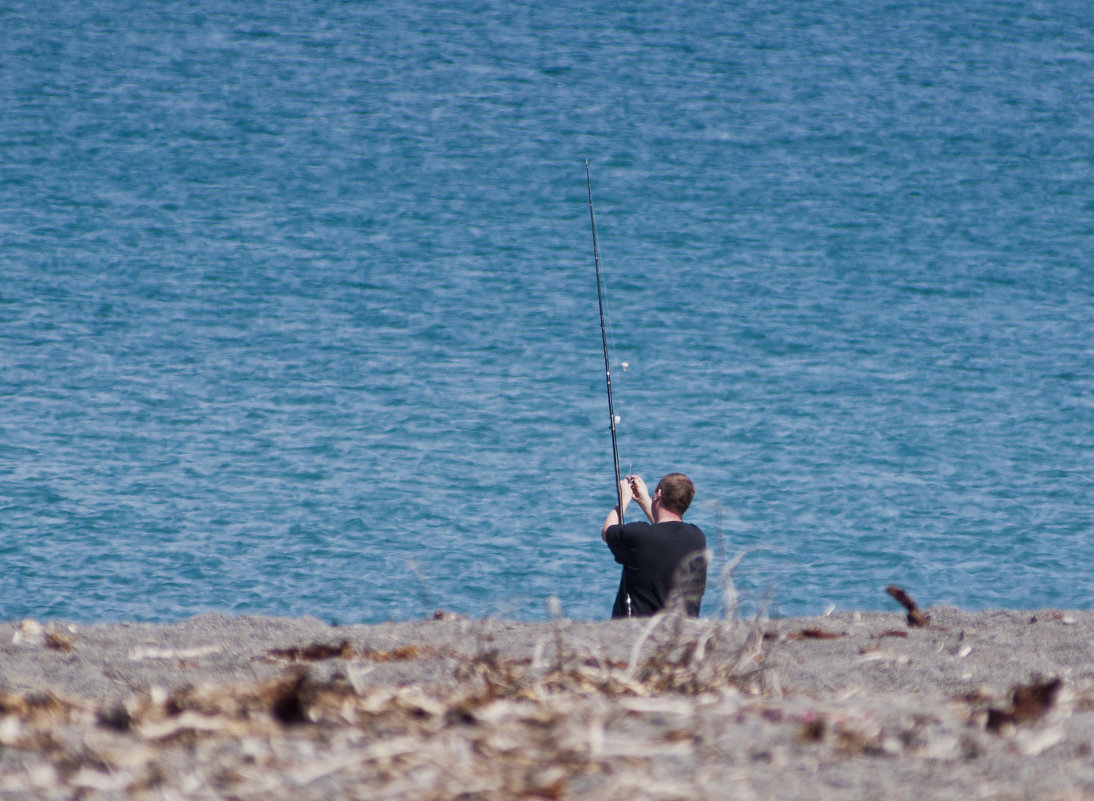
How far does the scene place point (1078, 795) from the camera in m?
2.04

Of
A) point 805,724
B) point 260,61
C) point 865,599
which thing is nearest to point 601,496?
point 865,599

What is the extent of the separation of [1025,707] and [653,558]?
2.13 m

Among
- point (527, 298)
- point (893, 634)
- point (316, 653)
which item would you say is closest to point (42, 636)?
point (316, 653)

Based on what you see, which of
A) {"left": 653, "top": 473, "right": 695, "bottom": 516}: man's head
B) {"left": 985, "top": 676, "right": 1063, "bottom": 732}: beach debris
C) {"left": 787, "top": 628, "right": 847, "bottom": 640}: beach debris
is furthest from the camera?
{"left": 653, "top": 473, "right": 695, "bottom": 516}: man's head

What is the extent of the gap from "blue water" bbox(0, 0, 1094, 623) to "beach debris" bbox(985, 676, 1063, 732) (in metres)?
3.64

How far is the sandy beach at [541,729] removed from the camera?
6.60ft

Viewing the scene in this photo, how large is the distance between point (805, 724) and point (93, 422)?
10.4m

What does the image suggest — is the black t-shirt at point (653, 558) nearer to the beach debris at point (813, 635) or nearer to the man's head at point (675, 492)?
the man's head at point (675, 492)

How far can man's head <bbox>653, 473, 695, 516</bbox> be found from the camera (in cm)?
478

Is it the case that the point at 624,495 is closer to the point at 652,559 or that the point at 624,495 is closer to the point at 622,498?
the point at 622,498

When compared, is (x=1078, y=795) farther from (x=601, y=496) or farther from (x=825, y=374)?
(x=825, y=374)

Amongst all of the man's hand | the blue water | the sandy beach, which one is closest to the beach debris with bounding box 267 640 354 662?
the sandy beach

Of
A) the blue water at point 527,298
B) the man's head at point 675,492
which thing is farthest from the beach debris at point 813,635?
the blue water at point 527,298

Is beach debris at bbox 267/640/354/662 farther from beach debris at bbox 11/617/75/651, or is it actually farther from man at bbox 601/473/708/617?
man at bbox 601/473/708/617
